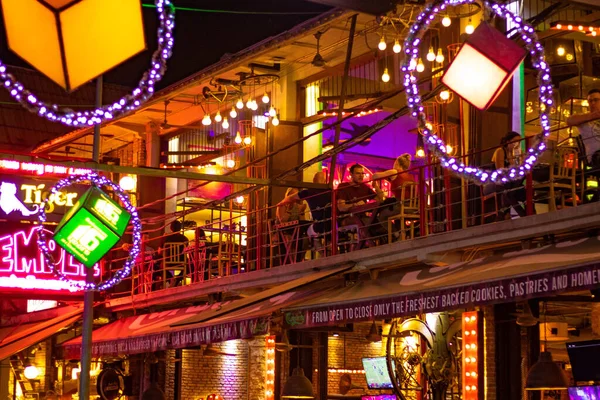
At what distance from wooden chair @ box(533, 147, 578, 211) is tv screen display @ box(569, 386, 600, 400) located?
7.46 feet

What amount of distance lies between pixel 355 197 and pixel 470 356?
3370 mm

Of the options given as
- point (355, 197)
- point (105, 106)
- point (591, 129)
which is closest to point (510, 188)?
point (591, 129)

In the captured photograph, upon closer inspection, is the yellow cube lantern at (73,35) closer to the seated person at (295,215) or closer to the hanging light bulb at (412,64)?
the hanging light bulb at (412,64)

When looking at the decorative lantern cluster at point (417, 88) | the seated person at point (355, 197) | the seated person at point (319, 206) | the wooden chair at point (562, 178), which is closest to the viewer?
the decorative lantern cluster at point (417, 88)

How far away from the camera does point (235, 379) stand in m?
22.7

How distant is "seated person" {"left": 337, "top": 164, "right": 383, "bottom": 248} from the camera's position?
16172 mm

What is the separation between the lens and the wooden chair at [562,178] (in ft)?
42.6

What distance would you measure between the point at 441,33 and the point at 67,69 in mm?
10206

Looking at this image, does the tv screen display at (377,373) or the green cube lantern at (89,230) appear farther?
the tv screen display at (377,373)

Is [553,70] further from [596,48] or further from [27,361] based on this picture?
[27,361]

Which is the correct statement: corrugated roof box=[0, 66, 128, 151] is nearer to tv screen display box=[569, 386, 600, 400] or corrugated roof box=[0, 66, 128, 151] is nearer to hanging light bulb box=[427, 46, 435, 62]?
hanging light bulb box=[427, 46, 435, 62]

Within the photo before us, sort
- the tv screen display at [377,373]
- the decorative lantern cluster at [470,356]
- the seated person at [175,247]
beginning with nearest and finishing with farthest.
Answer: the decorative lantern cluster at [470,356] < the tv screen display at [377,373] < the seated person at [175,247]

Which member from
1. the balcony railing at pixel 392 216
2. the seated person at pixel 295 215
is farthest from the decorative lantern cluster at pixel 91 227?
the seated person at pixel 295 215

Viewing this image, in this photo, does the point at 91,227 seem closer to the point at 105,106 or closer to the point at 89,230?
the point at 89,230
